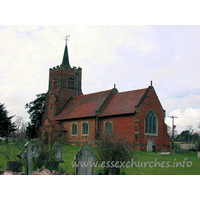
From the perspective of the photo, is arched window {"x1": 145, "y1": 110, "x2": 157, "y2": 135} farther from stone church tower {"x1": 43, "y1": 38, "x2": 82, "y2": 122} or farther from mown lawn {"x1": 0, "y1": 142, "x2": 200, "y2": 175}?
stone church tower {"x1": 43, "y1": 38, "x2": 82, "y2": 122}

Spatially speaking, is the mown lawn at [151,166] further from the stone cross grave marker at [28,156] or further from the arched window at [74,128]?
the arched window at [74,128]

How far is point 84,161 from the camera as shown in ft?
40.3

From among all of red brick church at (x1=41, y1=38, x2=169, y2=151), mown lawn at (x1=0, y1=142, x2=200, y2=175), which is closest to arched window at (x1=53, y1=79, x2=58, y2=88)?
red brick church at (x1=41, y1=38, x2=169, y2=151)

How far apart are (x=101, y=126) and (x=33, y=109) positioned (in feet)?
84.1

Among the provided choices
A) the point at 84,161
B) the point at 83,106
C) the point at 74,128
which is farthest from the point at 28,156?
the point at 83,106

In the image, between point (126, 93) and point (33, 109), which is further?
point (33, 109)

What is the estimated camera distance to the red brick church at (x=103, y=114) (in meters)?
33.9

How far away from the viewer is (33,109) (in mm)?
58312

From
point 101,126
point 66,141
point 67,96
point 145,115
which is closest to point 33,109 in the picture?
point 67,96

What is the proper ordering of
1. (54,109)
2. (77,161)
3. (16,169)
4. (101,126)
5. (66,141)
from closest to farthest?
(77,161) → (16,169) → (101,126) → (66,141) → (54,109)

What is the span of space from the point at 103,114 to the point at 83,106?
5.60 metres

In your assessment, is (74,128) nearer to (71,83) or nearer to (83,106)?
(83,106)

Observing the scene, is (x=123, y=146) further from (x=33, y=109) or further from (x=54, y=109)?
(x=33, y=109)

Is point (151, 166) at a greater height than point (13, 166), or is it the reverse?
point (13, 166)
